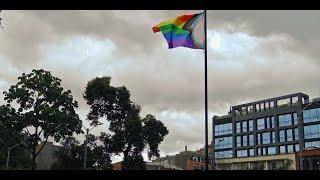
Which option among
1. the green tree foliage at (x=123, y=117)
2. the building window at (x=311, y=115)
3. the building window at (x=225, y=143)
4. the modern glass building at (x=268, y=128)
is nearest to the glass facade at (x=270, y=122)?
the modern glass building at (x=268, y=128)

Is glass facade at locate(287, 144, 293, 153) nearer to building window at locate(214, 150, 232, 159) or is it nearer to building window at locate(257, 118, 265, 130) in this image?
building window at locate(257, 118, 265, 130)

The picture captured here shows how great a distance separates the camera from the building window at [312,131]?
10019 cm

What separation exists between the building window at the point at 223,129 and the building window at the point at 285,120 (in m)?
16.3

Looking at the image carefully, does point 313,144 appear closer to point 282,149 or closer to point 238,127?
point 282,149

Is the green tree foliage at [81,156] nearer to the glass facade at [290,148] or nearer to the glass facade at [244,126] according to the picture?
the glass facade at [290,148]

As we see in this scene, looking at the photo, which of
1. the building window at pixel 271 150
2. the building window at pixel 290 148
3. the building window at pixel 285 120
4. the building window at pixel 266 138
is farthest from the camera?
the building window at pixel 266 138

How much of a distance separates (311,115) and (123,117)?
191ft

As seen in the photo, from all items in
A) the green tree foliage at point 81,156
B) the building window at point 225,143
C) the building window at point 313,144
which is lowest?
the green tree foliage at point 81,156

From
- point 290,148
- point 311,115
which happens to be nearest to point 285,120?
point 311,115

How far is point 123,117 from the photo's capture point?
186 ft
